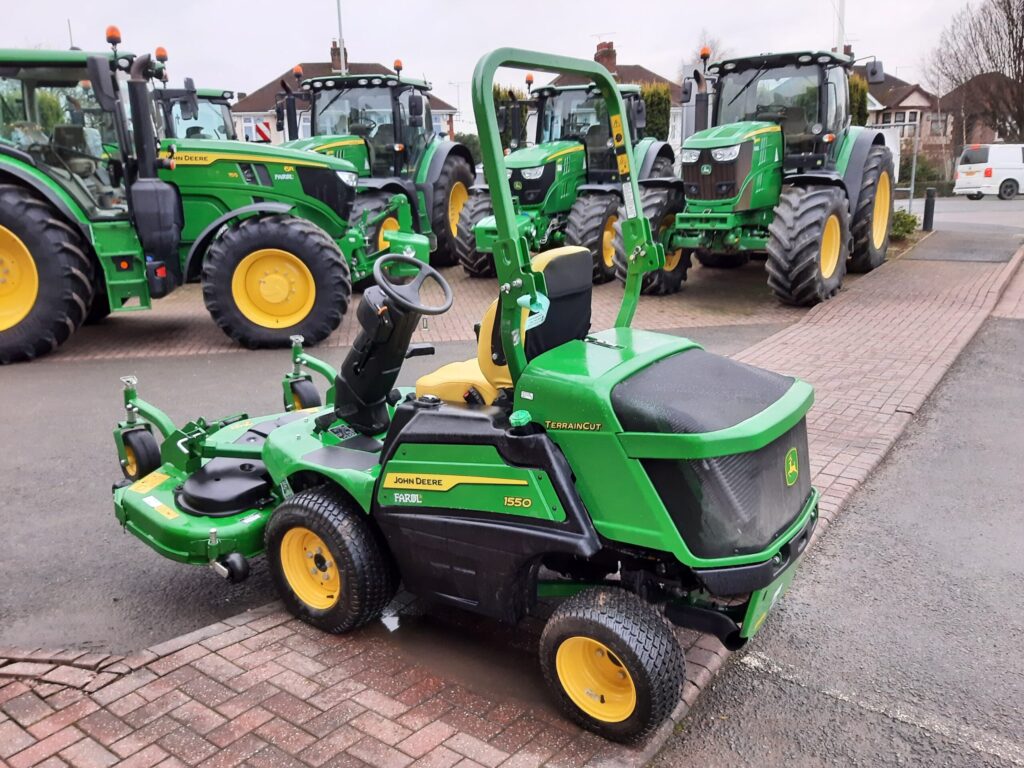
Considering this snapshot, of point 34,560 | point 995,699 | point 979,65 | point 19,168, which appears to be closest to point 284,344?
point 19,168

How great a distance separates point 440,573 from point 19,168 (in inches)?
275

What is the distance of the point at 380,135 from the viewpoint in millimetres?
12938

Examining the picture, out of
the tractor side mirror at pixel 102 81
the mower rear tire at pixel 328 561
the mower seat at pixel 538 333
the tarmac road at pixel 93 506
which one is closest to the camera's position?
the mower seat at pixel 538 333

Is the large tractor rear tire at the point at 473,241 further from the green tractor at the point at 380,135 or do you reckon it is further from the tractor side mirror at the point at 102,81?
the tractor side mirror at the point at 102,81

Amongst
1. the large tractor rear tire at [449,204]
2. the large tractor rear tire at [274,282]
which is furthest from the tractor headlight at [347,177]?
the large tractor rear tire at [449,204]

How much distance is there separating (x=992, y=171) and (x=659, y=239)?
70.9 feet

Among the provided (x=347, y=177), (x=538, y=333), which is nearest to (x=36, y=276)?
(x=347, y=177)

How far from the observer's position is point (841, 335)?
8711mm

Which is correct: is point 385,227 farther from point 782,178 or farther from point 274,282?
point 782,178

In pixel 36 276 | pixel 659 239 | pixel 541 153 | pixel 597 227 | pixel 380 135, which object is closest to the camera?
pixel 36 276

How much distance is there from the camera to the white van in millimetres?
27469

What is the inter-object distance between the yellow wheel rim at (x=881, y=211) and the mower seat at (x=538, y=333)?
9.92 m

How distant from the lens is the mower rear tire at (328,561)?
342cm

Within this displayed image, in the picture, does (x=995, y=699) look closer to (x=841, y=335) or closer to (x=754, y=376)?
(x=754, y=376)
